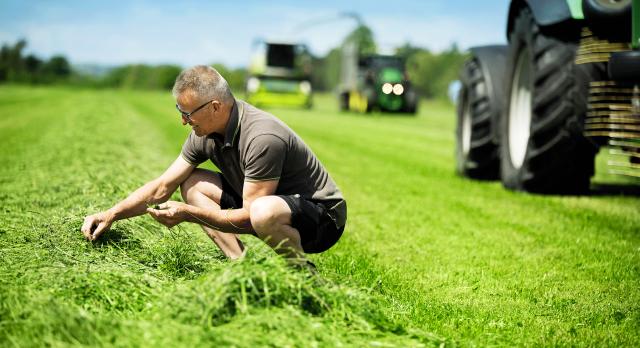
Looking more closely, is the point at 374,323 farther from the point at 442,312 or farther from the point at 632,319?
the point at 632,319

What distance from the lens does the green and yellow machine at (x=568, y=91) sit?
6605 mm

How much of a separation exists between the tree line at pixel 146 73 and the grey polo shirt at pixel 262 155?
63.3m

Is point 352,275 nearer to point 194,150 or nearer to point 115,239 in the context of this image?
point 194,150

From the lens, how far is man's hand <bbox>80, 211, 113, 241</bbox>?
4.61 metres

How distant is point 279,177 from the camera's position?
417 centimetres

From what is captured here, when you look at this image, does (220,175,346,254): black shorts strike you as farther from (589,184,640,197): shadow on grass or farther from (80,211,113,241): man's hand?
(589,184,640,197): shadow on grass

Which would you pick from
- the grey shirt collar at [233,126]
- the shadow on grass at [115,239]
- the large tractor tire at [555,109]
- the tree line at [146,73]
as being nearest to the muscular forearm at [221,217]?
the grey shirt collar at [233,126]

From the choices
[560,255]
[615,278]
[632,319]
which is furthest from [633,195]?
[632,319]

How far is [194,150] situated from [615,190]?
608 cm

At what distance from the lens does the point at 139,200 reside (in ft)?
15.3

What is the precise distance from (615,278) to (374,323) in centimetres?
214

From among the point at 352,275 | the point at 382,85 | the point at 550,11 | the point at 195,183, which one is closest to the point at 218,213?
the point at 195,183

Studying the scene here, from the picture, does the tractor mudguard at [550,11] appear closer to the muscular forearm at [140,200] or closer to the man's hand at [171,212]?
the muscular forearm at [140,200]

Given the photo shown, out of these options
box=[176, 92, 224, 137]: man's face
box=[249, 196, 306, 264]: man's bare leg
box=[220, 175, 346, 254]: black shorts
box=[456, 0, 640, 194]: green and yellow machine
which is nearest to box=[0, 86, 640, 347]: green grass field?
box=[249, 196, 306, 264]: man's bare leg
